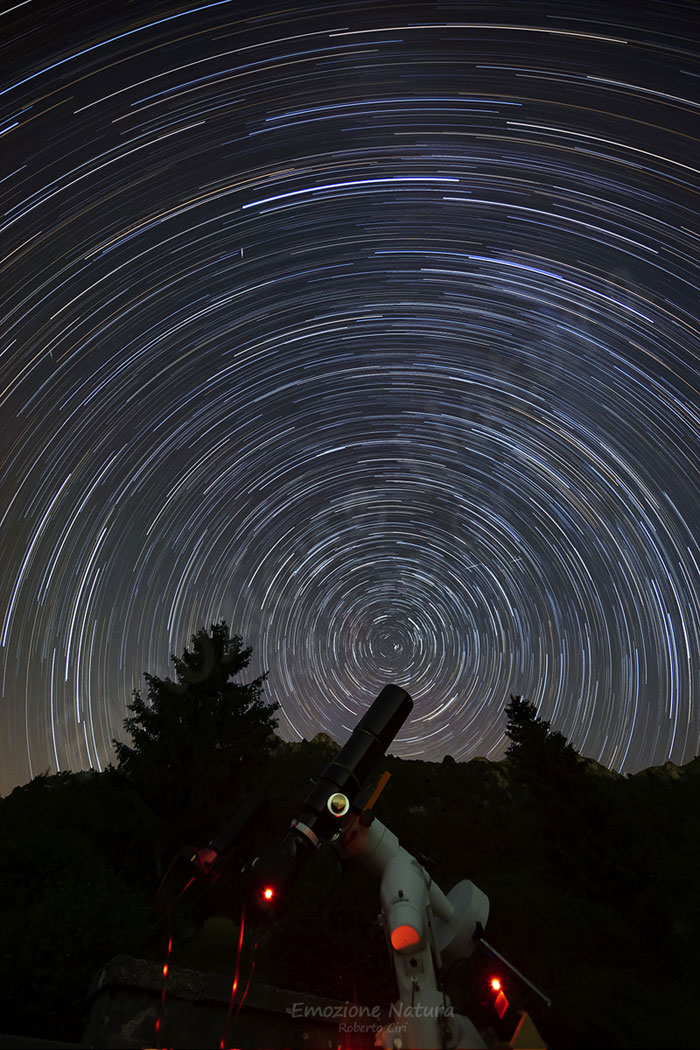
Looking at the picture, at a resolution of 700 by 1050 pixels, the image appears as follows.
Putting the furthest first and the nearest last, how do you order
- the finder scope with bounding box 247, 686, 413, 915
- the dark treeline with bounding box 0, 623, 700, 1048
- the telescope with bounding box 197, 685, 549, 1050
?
the dark treeline with bounding box 0, 623, 700, 1048 < the telescope with bounding box 197, 685, 549, 1050 < the finder scope with bounding box 247, 686, 413, 915

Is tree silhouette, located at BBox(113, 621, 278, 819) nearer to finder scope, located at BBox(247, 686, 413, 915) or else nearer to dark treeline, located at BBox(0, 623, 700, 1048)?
dark treeline, located at BBox(0, 623, 700, 1048)

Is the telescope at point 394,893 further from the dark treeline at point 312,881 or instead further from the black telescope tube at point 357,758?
the dark treeline at point 312,881

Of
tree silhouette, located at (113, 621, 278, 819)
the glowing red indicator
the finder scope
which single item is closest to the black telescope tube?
the finder scope

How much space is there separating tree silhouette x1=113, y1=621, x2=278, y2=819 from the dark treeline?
2.1 inches

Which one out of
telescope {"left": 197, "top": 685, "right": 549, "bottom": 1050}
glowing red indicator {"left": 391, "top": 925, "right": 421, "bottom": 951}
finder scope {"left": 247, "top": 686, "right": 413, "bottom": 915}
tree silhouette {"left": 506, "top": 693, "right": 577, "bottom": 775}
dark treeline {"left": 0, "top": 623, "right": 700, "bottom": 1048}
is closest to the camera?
finder scope {"left": 247, "top": 686, "right": 413, "bottom": 915}

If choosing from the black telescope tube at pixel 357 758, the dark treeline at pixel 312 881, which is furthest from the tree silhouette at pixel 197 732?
the black telescope tube at pixel 357 758

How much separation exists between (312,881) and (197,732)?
5361mm

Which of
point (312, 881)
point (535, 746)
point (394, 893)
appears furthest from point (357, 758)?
point (535, 746)

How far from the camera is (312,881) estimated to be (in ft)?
49.6

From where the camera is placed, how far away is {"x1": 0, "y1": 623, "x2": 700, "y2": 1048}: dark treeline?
8.62m

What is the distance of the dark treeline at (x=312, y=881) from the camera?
28.3 ft

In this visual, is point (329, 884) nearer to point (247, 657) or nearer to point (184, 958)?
point (184, 958)

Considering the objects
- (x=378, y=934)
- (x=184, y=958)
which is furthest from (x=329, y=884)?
(x=184, y=958)

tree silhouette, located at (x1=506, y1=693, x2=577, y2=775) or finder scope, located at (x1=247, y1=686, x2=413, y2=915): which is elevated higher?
tree silhouette, located at (x1=506, y1=693, x2=577, y2=775)
